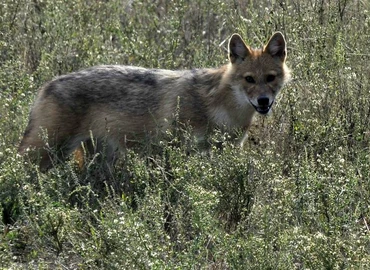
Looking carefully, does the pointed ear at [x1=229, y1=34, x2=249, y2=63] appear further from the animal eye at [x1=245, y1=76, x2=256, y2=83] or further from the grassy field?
the grassy field

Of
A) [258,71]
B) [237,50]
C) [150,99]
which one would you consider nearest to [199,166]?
[150,99]

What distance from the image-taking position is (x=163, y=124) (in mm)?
8328

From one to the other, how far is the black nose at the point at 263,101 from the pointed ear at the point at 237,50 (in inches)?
19.4

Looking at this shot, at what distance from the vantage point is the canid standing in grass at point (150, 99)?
827 centimetres

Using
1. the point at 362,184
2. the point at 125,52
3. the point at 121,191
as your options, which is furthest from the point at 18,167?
the point at 125,52

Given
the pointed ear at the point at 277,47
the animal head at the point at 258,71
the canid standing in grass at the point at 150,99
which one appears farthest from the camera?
the pointed ear at the point at 277,47

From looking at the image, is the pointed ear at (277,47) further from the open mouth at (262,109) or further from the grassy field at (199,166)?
the open mouth at (262,109)

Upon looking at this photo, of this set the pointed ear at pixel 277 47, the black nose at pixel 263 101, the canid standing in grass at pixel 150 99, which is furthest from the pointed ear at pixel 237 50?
the black nose at pixel 263 101

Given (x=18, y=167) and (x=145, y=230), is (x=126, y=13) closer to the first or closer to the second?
(x=18, y=167)

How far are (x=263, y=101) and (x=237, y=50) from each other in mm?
602

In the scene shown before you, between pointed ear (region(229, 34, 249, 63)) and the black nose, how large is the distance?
0.49 metres

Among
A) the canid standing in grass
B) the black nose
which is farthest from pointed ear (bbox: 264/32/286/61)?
the black nose

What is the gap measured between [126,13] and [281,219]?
590 centimetres

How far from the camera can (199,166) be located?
688 centimetres
